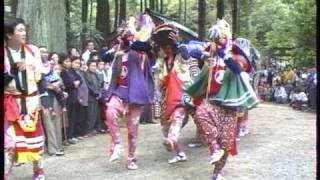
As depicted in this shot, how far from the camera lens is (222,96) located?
7.02m

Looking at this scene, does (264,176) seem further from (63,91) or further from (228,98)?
(63,91)

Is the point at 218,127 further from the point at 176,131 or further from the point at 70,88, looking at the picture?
the point at 70,88

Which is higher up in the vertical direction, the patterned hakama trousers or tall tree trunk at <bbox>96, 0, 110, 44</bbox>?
tall tree trunk at <bbox>96, 0, 110, 44</bbox>

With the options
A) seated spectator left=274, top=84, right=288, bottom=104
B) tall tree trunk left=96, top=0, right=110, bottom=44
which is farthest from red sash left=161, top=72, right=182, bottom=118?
seated spectator left=274, top=84, right=288, bottom=104

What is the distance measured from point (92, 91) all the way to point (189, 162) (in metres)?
3.62

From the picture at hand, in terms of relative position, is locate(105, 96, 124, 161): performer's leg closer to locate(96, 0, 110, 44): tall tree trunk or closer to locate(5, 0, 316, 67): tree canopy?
locate(5, 0, 316, 67): tree canopy

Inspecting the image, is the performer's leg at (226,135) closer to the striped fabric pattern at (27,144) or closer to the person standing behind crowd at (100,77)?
the striped fabric pattern at (27,144)

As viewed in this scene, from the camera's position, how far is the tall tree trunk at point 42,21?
10.8m

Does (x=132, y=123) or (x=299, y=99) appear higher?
(x=132, y=123)

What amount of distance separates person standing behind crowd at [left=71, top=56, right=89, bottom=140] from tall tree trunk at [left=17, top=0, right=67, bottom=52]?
2.49 feet

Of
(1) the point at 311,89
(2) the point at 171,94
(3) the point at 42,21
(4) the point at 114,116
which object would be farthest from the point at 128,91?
(1) the point at 311,89

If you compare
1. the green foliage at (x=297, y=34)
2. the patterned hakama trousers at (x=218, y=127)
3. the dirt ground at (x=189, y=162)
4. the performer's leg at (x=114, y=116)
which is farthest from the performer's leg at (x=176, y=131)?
the green foliage at (x=297, y=34)

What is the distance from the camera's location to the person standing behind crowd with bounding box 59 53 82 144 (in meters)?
10.1

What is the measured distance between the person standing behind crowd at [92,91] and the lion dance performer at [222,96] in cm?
448
